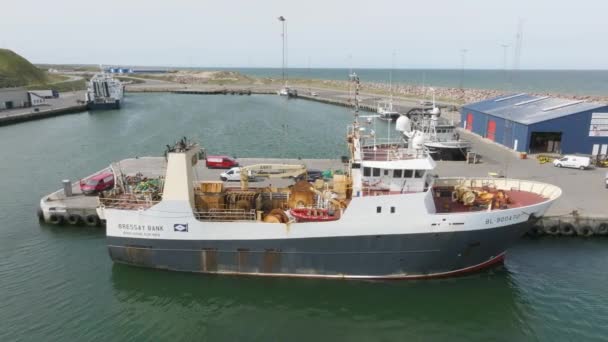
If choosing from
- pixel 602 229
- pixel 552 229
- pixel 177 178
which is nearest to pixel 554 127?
pixel 602 229

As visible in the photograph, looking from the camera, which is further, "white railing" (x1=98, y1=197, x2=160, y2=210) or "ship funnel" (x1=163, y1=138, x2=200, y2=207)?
"white railing" (x1=98, y1=197, x2=160, y2=210)

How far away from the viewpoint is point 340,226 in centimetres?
1534

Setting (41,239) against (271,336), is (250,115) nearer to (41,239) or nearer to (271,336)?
(41,239)

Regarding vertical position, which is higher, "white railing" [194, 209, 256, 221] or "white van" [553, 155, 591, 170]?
"white van" [553, 155, 591, 170]

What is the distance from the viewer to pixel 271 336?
44.3 feet

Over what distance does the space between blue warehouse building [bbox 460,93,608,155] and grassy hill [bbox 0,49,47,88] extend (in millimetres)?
101397

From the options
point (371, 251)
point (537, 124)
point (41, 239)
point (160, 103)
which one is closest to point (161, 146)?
point (41, 239)

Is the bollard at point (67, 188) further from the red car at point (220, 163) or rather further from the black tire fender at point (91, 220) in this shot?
the red car at point (220, 163)

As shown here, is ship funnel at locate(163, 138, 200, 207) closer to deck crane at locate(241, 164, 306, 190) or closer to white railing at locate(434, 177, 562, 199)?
deck crane at locate(241, 164, 306, 190)

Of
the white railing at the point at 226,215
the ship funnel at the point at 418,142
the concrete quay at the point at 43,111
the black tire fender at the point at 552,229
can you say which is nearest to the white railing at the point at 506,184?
the black tire fender at the point at 552,229

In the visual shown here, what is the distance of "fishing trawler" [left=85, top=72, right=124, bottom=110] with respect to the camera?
2817 inches

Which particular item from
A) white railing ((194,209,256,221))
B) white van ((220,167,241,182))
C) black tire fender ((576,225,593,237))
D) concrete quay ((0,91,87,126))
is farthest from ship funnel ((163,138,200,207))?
concrete quay ((0,91,87,126))

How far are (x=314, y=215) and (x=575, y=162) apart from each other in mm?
22551

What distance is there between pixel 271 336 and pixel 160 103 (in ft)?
266
